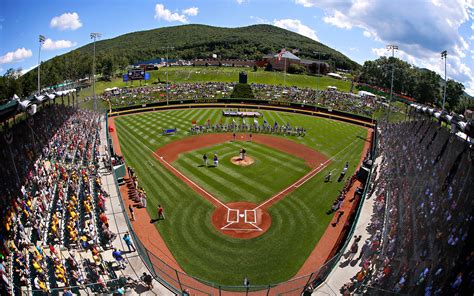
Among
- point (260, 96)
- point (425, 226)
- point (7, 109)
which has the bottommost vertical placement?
point (425, 226)

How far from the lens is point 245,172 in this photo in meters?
30.6

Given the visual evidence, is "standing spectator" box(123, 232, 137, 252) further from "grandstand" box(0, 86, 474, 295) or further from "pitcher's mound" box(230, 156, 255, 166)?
"pitcher's mound" box(230, 156, 255, 166)

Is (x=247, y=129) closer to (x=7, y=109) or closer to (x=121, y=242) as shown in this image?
(x=121, y=242)

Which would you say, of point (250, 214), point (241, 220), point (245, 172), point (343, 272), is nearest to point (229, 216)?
point (241, 220)

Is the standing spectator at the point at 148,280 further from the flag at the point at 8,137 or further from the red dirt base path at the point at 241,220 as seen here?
the flag at the point at 8,137

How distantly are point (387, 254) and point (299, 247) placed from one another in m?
5.31

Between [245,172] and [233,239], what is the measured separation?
1114cm

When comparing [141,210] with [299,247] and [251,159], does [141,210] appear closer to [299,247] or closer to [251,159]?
[299,247]

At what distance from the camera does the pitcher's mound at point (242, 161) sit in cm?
3281

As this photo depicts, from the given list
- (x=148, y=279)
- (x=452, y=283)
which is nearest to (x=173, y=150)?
(x=148, y=279)

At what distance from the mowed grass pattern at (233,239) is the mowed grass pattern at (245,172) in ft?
4.03

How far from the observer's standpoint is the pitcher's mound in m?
32.8

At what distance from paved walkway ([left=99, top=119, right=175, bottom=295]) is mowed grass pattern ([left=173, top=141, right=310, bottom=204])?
752 centimetres

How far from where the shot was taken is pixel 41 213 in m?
19.6
